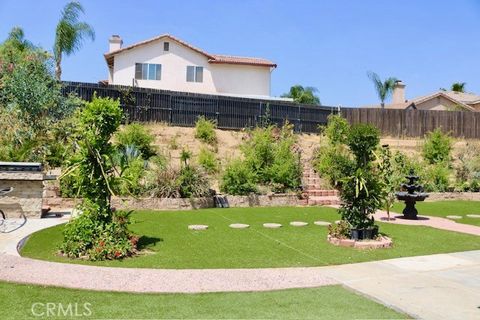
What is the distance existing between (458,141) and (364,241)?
25.6 meters

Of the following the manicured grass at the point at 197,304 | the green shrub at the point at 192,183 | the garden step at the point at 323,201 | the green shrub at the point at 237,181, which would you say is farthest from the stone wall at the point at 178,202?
the manicured grass at the point at 197,304

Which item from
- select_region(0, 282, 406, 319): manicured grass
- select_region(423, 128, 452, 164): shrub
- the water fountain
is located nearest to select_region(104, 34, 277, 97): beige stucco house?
select_region(423, 128, 452, 164): shrub

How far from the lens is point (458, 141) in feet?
104

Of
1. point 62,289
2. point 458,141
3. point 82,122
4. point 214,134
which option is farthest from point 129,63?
point 62,289

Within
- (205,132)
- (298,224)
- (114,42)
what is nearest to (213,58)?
(114,42)

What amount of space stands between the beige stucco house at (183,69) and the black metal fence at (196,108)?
8.95 m

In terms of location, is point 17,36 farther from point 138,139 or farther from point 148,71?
point 138,139

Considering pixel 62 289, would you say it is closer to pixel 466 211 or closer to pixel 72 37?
pixel 466 211

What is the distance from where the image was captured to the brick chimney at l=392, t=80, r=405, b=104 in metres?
47.1

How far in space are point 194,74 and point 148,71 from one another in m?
3.46

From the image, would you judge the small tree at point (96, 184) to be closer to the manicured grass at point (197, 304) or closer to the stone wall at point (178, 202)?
the manicured grass at point (197, 304)

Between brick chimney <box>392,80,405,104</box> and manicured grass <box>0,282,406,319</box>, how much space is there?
44244 millimetres

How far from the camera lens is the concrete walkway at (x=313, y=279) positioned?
5902 millimetres

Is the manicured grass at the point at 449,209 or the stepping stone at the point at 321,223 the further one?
the manicured grass at the point at 449,209
